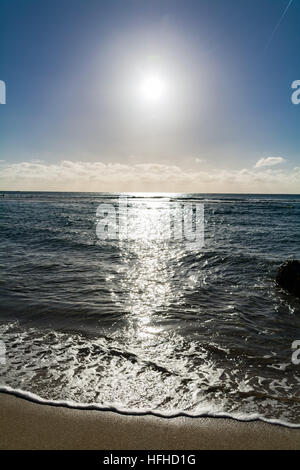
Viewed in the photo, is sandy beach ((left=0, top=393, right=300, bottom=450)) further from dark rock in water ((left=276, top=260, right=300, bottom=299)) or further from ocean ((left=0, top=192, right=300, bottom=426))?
dark rock in water ((left=276, top=260, right=300, bottom=299))

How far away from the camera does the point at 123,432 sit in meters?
3.36

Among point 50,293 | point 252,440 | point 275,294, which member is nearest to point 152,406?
point 252,440

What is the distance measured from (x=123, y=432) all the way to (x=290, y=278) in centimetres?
728

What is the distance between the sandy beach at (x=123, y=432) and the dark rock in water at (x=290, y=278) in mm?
5750

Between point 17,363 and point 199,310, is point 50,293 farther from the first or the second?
point 199,310

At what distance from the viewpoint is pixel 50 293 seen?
27.1 feet

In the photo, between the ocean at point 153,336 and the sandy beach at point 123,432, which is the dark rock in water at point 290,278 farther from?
the sandy beach at point 123,432

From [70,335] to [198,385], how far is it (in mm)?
2725

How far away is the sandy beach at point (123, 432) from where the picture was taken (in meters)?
3.19

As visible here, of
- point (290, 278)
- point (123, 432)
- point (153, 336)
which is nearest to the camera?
point (123, 432)

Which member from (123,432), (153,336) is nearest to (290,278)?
(153,336)

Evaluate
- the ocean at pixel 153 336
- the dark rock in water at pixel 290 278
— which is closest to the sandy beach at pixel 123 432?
the ocean at pixel 153 336

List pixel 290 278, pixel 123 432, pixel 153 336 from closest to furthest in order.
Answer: pixel 123 432
pixel 153 336
pixel 290 278

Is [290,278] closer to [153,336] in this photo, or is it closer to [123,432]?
[153,336]
